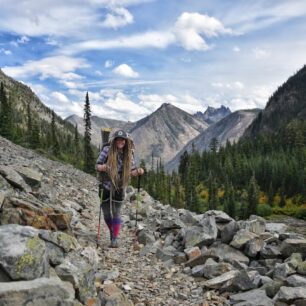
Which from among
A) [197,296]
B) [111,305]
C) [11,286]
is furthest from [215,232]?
[11,286]

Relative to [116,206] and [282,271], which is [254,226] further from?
[116,206]

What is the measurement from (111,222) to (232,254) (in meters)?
3.88

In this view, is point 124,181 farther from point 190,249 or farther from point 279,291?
point 279,291

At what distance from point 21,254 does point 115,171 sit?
621cm

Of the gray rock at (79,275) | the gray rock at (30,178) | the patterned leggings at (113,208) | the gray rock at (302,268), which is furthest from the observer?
the gray rock at (30,178)

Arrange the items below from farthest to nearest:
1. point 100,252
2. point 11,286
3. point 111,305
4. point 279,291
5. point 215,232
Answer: point 215,232 → point 100,252 → point 279,291 → point 111,305 → point 11,286

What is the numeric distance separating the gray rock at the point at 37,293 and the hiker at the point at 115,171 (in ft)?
19.9

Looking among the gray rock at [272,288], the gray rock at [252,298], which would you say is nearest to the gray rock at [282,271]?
the gray rock at [272,288]

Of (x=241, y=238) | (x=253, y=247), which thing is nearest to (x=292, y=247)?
(x=253, y=247)

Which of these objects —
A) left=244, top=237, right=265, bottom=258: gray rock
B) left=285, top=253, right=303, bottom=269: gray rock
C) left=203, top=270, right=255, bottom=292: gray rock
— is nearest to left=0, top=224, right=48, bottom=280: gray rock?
left=203, top=270, right=255, bottom=292: gray rock

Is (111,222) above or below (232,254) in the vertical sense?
above

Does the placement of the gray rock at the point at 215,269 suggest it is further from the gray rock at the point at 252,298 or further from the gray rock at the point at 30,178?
the gray rock at the point at 30,178

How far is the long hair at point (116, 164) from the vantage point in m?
11.9

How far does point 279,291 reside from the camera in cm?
883
